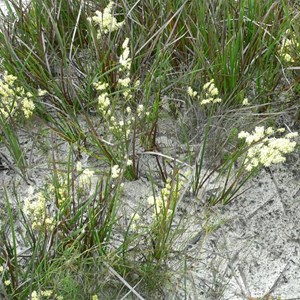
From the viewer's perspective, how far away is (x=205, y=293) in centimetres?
179

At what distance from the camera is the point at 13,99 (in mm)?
2055

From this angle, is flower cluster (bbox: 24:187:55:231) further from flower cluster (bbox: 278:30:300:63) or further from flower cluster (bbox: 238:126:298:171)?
flower cluster (bbox: 278:30:300:63)

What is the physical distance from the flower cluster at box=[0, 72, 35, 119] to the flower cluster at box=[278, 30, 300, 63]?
94cm

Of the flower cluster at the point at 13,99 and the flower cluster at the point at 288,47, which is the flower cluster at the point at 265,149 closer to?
the flower cluster at the point at 288,47

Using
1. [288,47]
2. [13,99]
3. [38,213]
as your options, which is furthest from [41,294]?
[288,47]

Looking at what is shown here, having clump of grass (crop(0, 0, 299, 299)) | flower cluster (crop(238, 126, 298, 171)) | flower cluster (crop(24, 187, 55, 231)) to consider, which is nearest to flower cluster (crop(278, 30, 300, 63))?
clump of grass (crop(0, 0, 299, 299))

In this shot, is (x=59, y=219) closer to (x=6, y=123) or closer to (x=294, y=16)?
(x=6, y=123)

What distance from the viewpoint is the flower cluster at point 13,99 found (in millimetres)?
2076

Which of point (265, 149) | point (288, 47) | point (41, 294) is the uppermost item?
point (288, 47)

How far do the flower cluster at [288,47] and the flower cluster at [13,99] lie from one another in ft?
3.07

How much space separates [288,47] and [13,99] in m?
1.05

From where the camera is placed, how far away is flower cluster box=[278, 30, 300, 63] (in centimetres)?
219

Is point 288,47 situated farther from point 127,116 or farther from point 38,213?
point 38,213

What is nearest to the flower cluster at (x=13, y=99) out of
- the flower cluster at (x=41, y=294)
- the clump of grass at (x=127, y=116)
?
the clump of grass at (x=127, y=116)
